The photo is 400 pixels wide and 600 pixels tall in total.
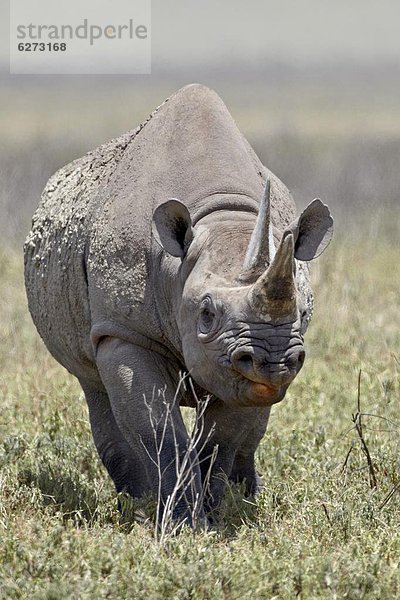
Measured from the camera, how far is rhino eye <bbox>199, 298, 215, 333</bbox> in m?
7.18

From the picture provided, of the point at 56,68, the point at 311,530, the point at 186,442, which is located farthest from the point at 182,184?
the point at 56,68

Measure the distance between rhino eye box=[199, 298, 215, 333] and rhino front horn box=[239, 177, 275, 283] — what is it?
0.65ft

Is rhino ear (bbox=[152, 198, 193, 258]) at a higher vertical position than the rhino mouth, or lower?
higher

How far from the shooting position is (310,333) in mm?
13266

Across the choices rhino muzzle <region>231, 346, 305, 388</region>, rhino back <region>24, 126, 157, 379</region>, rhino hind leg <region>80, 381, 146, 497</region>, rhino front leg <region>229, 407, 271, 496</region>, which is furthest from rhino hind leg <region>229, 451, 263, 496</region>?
rhino muzzle <region>231, 346, 305, 388</region>

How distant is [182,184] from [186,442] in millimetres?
1312

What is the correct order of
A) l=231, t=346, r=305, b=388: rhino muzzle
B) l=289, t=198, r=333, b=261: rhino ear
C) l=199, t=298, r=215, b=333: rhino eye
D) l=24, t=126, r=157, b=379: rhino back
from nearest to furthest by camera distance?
l=231, t=346, r=305, b=388: rhino muzzle < l=199, t=298, r=215, b=333: rhino eye < l=289, t=198, r=333, b=261: rhino ear < l=24, t=126, r=157, b=379: rhino back

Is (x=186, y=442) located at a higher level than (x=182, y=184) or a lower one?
lower

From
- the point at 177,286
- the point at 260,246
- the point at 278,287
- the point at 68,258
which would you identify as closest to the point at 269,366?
the point at 278,287

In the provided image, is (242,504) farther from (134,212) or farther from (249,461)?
(134,212)

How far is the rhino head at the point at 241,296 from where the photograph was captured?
22.4ft

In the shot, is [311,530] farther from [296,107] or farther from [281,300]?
[296,107]

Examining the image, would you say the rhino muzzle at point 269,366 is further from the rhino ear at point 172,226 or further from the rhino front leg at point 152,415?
the rhino ear at point 172,226

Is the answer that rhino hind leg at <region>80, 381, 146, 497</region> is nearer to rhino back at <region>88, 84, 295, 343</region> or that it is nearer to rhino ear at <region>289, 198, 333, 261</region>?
rhino back at <region>88, 84, 295, 343</region>
